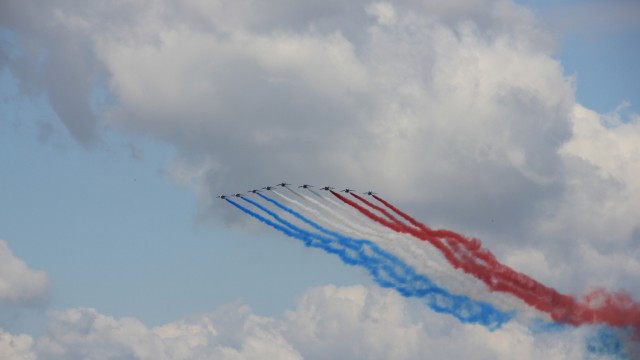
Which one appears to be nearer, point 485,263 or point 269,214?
A: point 485,263

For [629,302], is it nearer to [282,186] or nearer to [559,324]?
[559,324]

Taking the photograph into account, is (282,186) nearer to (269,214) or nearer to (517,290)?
(269,214)

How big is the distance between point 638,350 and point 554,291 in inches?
468

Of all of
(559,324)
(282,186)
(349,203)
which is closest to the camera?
(559,324)

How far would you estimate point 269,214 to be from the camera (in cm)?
16450

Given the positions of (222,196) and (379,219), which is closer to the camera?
(379,219)

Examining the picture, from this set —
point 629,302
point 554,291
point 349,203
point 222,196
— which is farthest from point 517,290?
point 222,196

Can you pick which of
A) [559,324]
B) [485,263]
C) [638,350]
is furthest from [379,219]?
[638,350]

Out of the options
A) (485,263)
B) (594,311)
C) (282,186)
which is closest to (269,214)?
(282,186)

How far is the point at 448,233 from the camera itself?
149125 mm

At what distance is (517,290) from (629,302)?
43.6 feet

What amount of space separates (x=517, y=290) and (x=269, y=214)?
34.5 metres

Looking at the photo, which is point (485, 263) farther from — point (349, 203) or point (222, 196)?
point (222, 196)

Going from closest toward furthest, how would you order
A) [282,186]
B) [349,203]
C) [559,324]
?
1. [559,324]
2. [349,203]
3. [282,186]
